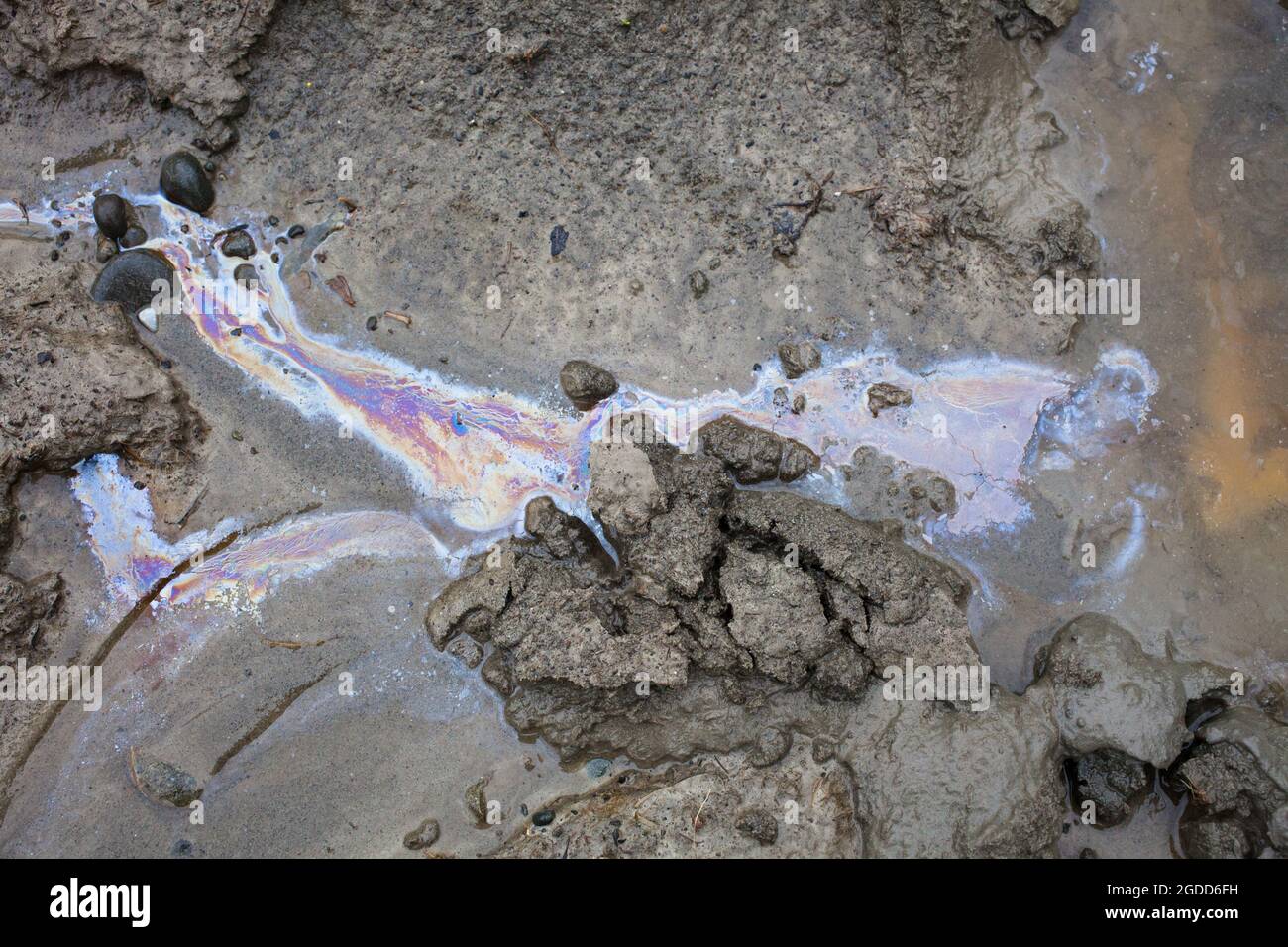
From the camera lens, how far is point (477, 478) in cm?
457

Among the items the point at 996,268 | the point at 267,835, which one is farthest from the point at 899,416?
the point at 267,835

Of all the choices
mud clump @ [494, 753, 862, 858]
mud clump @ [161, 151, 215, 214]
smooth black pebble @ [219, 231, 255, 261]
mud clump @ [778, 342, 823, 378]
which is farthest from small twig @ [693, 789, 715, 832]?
mud clump @ [161, 151, 215, 214]

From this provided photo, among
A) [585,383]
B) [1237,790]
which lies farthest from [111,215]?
[1237,790]

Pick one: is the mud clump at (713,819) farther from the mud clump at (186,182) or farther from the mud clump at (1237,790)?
the mud clump at (186,182)

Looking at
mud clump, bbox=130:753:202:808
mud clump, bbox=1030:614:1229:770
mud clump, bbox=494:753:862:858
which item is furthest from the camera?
mud clump, bbox=130:753:202:808

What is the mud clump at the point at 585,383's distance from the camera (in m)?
4.49

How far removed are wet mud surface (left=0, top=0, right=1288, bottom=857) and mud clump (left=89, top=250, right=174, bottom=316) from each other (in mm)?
18

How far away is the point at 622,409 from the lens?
4.58m

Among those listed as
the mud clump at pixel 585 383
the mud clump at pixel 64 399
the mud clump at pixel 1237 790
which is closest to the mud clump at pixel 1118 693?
the mud clump at pixel 1237 790

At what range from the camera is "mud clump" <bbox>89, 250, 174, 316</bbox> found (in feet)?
15.1

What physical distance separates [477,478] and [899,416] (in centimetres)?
216

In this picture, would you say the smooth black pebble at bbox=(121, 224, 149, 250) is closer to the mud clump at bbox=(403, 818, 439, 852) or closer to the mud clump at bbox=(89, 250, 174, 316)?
the mud clump at bbox=(89, 250, 174, 316)

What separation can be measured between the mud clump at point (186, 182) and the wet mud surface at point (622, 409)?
2 cm

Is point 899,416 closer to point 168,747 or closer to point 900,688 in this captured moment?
point 900,688
